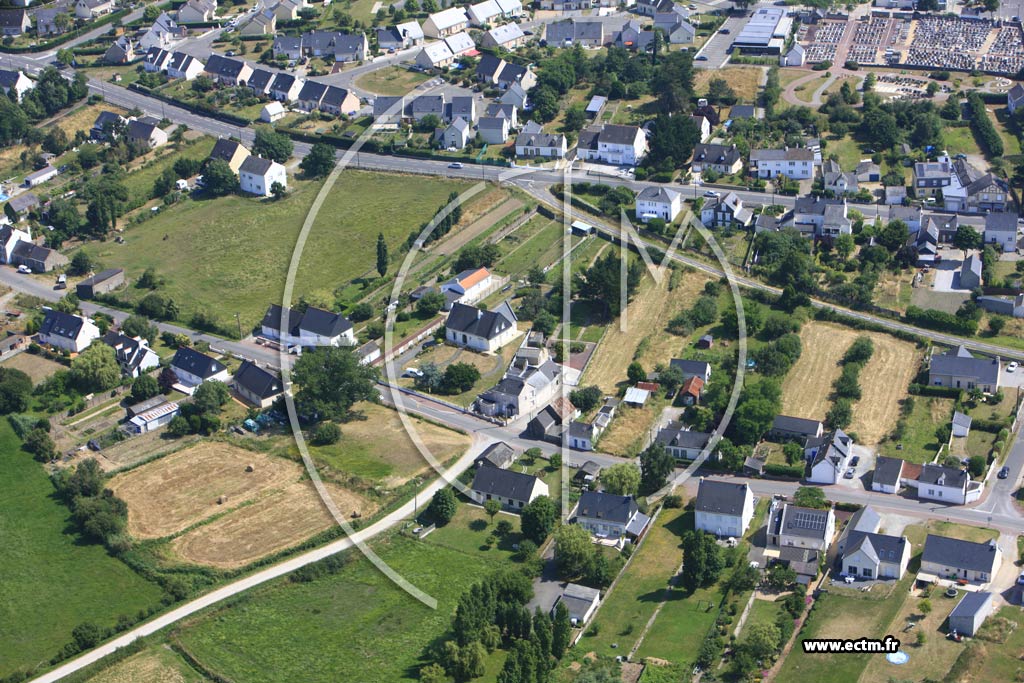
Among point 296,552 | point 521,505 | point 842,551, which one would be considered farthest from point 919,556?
point 296,552

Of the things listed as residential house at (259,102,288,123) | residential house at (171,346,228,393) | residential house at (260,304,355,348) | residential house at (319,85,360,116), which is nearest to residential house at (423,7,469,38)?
residential house at (319,85,360,116)

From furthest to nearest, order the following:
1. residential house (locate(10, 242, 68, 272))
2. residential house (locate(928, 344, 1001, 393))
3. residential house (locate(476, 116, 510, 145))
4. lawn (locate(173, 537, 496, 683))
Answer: residential house (locate(476, 116, 510, 145))
residential house (locate(10, 242, 68, 272))
residential house (locate(928, 344, 1001, 393))
lawn (locate(173, 537, 496, 683))

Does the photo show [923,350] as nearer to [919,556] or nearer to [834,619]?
[919,556]

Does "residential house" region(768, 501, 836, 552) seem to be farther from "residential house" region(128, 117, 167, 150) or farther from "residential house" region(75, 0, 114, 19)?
"residential house" region(75, 0, 114, 19)

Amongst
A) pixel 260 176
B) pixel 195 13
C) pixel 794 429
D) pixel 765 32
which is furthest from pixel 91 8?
pixel 794 429

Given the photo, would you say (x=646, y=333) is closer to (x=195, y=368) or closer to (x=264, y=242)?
(x=195, y=368)

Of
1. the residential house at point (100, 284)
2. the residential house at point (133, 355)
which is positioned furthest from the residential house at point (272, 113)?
the residential house at point (133, 355)
